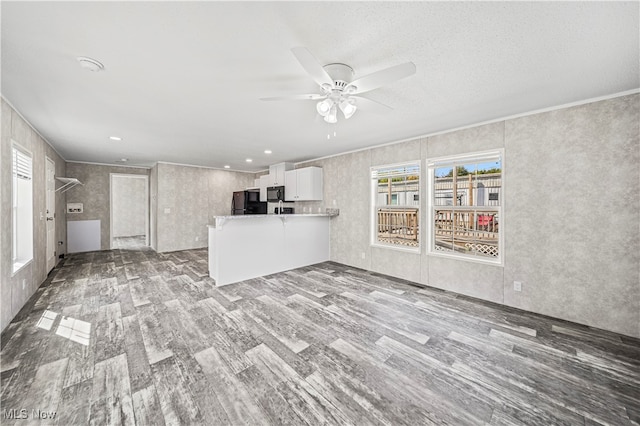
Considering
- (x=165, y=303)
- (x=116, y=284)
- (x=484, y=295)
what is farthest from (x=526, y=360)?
(x=116, y=284)

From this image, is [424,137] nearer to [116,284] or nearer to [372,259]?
[372,259]

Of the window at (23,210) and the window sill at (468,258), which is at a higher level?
the window at (23,210)

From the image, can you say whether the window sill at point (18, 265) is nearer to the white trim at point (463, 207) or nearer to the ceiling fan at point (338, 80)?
the ceiling fan at point (338, 80)

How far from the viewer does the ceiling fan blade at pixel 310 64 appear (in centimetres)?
144

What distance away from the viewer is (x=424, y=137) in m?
3.98

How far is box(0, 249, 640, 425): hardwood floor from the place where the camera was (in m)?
1.54

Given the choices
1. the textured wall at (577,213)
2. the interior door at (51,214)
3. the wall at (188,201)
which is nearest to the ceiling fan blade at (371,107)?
the textured wall at (577,213)

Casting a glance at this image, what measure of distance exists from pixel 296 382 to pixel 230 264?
8.71 feet

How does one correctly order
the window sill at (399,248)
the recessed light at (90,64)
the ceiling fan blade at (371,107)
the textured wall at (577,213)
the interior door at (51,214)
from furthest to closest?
the interior door at (51,214) → the window sill at (399,248) → the ceiling fan blade at (371,107) → the textured wall at (577,213) → the recessed light at (90,64)

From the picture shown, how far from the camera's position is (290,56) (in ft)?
6.03

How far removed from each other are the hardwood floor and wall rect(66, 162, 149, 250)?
393cm

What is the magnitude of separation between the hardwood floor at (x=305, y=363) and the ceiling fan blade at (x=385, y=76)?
2.24 m

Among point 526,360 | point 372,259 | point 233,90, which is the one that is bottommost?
point 526,360

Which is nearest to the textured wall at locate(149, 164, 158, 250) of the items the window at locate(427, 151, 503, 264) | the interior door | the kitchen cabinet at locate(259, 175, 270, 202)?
the interior door
